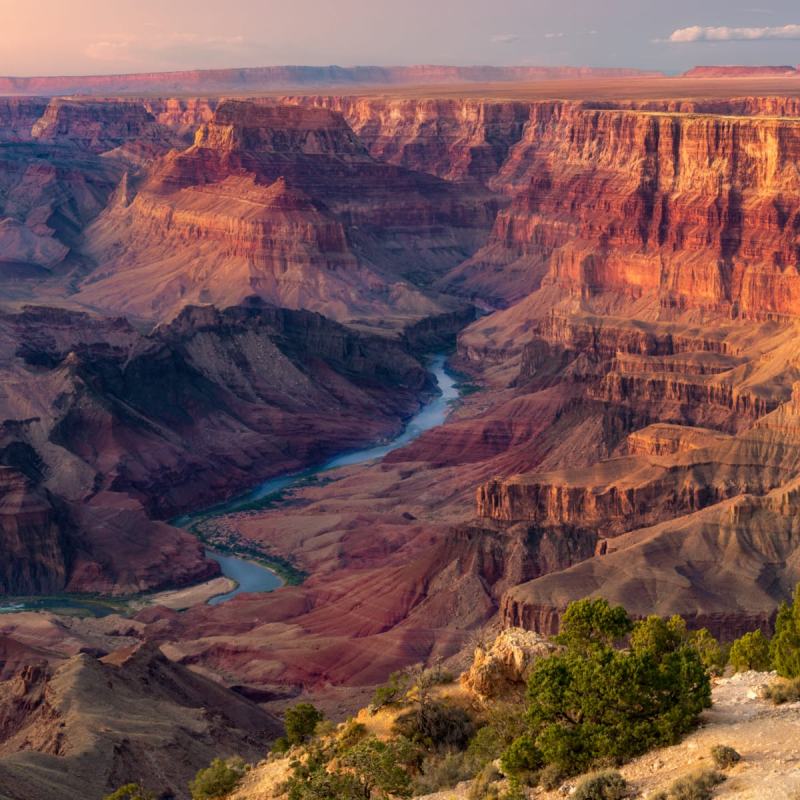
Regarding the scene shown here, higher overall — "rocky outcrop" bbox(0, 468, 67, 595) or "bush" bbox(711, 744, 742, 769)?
"bush" bbox(711, 744, 742, 769)

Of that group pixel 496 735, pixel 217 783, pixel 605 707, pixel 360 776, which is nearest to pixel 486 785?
pixel 605 707

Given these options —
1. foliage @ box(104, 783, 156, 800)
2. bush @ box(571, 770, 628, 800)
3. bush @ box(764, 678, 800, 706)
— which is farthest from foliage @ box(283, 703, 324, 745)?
bush @ box(571, 770, 628, 800)

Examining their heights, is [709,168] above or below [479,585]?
above

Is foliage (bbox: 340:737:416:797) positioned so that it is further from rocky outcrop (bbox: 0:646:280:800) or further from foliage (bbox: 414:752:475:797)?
rocky outcrop (bbox: 0:646:280:800)

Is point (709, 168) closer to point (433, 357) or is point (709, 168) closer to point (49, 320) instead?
point (433, 357)

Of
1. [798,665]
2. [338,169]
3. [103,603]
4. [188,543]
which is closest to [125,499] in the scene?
[188,543]

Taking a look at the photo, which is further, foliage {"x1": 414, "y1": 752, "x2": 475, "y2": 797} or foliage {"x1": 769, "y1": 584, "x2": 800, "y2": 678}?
foliage {"x1": 769, "y1": 584, "x2": 800, "y2": 678}
